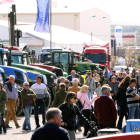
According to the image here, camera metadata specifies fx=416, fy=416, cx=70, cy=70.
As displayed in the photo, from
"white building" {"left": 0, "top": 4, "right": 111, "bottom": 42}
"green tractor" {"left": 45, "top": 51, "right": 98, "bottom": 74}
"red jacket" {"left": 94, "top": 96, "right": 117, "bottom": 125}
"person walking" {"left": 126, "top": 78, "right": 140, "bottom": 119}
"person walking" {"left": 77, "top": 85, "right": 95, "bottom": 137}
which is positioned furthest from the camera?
"white building" {"left": 0, "top": 4, "right": 111, "bottom": 42}

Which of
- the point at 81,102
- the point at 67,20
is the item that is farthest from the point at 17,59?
the point at 67,20

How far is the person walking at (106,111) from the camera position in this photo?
29.4 feet

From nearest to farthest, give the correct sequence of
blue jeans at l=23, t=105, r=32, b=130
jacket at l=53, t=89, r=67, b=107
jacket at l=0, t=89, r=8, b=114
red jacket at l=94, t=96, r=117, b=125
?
red jacket at l=94, t=96, r=117, b=125, jacket at l=0, t=89, r=8, b=114, jacket at l=53, t=89, r=67, b=107, blue jeans at l=23, t=105, r=32, b=130

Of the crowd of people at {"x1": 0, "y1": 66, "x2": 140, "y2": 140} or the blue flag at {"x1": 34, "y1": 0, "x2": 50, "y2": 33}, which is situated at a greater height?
the blue flag at {"x1": 34, "y1": 0, "x2": 50, "y2": 33}

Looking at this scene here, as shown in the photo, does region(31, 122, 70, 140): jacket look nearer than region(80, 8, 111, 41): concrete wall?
Yes

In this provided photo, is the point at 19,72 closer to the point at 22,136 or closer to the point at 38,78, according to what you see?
the point at 38,78

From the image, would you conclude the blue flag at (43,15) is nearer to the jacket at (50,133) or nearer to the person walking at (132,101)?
the person walking at (132,101)

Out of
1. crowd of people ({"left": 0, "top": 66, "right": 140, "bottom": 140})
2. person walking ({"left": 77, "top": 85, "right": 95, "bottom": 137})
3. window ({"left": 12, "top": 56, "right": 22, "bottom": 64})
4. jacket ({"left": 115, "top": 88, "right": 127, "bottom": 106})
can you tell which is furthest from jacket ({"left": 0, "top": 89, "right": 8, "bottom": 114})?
window ({"left": 12, "top": 56, "right": 22, "bottom": 64})

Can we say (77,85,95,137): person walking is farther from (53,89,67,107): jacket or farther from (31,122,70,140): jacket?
(31,122,70,140): jacket

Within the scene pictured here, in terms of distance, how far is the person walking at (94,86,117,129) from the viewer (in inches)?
352

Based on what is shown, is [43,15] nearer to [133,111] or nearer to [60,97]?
[60,97]

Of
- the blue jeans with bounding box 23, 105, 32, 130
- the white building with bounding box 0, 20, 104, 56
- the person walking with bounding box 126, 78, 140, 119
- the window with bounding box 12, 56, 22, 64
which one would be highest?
the white building with bounding box 0, 20, 104, 56

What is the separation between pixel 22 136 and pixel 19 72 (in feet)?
21.6

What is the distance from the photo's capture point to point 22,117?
15195 millimetres
